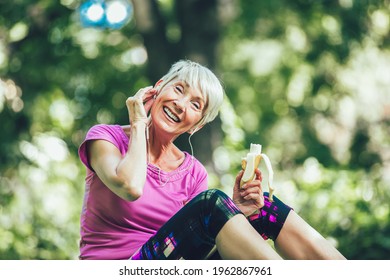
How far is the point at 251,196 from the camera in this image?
8.65ft

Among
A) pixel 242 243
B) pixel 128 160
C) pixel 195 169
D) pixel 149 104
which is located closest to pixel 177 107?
pixel 149 104

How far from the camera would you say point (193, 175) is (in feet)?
9.22

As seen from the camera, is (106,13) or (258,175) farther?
(106,13)

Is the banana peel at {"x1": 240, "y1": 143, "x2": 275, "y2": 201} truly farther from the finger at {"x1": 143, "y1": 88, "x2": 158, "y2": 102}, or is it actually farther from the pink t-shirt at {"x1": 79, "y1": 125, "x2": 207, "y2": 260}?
the finger at {"x1": 143, "y1": 88, "x2": 158, "y2": 102}

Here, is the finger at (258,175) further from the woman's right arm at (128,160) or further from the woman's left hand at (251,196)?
the woman's right arm at (128,160)

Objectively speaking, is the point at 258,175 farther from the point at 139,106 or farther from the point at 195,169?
the point at 139,106

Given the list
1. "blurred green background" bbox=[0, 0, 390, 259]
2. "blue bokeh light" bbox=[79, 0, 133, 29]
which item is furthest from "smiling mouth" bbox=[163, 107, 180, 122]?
"blue bokeh light" bbox=[79, 0, 133, 29]

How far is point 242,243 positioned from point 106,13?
6174 mm

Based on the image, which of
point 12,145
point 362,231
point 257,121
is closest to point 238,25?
point 257,121

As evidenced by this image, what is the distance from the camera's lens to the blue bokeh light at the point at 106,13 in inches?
299

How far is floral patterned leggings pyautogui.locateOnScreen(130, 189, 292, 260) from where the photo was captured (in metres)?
2.37

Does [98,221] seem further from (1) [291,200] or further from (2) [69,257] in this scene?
(1) [291,200]

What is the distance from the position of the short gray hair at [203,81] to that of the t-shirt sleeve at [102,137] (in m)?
0.31
